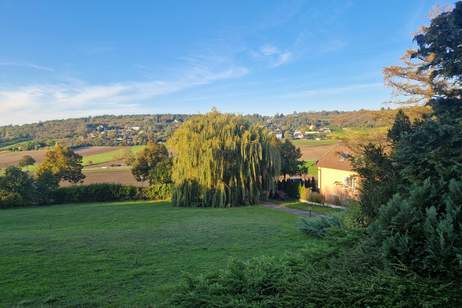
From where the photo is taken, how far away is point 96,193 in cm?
2688

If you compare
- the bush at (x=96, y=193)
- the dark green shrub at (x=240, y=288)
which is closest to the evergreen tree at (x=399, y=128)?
the dark green shrub at (x=240, y=288)

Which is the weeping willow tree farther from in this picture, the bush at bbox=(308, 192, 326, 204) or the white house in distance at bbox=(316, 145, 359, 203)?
the white house in distance at bbox=(316, 145, 359, 203)

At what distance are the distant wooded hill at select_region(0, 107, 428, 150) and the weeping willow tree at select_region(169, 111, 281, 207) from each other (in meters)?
19.2

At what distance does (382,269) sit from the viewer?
3.38 metres

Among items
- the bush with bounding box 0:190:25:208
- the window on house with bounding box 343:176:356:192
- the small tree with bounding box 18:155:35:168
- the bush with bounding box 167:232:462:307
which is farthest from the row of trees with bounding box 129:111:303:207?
the small tree with bounding box 18:155:35:168

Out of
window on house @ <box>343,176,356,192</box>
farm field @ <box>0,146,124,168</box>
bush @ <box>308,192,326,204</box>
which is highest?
farm field @ <box>0,146,124,168</box>

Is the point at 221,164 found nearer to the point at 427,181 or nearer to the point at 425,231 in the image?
the point at 427,181

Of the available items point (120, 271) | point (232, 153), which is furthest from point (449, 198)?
point (232, 153)

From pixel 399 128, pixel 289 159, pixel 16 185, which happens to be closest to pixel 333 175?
pixel 289 159

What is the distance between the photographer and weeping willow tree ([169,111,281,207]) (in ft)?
67.5

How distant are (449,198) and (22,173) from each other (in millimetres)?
27319

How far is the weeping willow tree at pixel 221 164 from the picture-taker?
20562mm

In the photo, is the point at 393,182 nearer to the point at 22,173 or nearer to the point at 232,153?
the point at 232,153

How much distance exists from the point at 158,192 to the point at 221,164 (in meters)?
8.54
